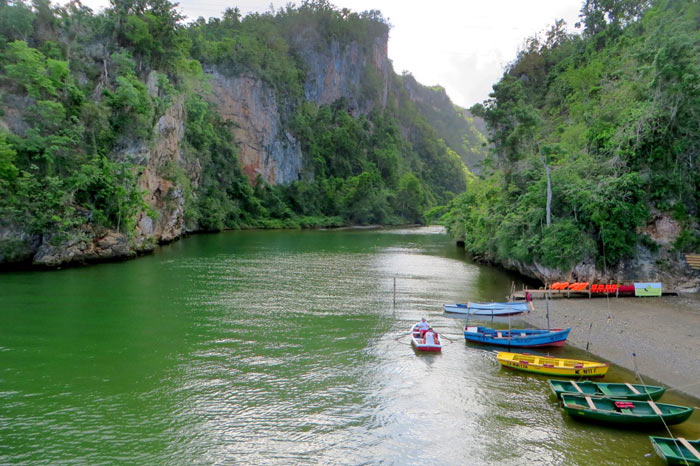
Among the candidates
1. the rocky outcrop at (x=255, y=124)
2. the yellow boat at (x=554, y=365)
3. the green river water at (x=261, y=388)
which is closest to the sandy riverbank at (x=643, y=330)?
the green river water at (x=261, y=388)

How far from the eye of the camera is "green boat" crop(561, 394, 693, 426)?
37.9 ft

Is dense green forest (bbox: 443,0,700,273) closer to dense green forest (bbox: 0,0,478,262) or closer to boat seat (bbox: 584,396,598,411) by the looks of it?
boat seat (bbox: 584,396,598,411)

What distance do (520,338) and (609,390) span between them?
5207 millimetres

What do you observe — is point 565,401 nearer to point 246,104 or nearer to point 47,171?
point 47,171

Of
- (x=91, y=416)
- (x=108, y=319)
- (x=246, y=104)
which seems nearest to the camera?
(x=91, y=416)

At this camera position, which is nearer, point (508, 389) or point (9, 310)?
point (508, 389)

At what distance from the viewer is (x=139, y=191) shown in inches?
1560

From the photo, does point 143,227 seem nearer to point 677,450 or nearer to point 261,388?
point 261,388

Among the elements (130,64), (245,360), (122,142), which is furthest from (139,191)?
(245,360)

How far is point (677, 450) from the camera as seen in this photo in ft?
33.3

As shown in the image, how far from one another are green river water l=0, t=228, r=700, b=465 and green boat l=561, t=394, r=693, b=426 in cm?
38

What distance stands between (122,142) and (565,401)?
39945 millimetres

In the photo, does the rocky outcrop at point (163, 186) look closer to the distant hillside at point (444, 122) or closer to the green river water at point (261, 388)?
the green river water at point (261, 388)

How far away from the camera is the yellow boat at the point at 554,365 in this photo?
48.8 feet
